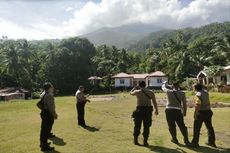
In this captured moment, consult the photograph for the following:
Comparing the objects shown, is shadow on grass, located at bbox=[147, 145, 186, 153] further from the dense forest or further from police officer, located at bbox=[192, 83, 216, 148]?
the dense forest

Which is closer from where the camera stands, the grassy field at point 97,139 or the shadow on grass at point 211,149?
the shadow on grass at point 211,149

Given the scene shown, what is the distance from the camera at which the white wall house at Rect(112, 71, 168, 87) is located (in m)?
81.8

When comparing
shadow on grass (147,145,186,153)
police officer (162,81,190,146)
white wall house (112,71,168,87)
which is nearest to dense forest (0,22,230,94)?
white wall house (112,71,168,87)

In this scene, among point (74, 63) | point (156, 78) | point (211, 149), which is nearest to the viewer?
point (211, 149)

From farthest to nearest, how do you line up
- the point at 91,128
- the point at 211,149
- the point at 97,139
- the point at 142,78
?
the point at 142,78
the point at 91,128
the point at 97,139
the point at 211,149

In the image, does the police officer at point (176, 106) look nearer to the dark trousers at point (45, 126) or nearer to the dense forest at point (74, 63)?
the dark trousers at point (45, 126)

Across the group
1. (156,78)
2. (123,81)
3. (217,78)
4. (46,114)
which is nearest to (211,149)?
(46,114)

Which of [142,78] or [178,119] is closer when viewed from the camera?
[178,119]

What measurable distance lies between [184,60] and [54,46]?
27.6 m

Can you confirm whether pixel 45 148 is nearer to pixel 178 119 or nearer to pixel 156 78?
pixel 178 119

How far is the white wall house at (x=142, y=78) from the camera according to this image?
8181cm

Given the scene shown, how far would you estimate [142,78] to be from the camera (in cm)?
8638

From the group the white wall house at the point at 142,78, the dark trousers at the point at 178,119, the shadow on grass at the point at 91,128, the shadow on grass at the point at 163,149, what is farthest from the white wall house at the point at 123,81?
the shadow on grass at the point at 163,149

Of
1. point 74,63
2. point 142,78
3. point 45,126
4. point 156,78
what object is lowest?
point 45,126
